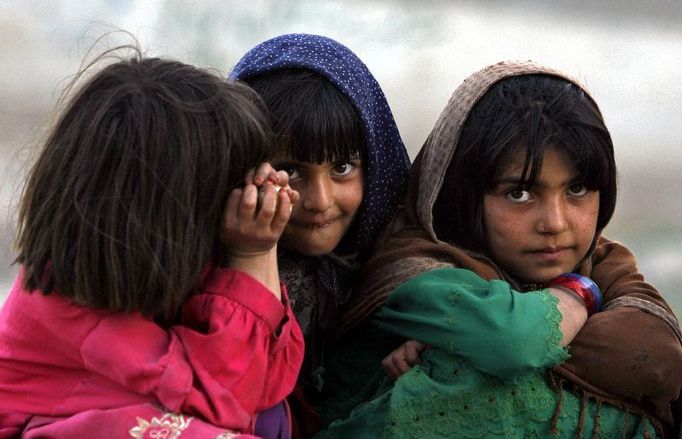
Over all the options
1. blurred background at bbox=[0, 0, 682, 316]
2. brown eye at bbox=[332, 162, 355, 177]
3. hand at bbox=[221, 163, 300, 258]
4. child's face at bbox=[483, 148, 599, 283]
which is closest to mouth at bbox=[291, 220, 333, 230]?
brown eye at bbox=[332, 162, 355, 177]

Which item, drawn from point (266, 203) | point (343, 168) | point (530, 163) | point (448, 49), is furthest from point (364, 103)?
point (448, 49)

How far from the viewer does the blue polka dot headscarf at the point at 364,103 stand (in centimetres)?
215

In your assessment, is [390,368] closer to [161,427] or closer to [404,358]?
[404,358]

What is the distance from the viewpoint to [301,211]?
209 cm

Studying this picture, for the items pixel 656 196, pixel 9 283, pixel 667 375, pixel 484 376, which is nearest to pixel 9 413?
pixel 484 376

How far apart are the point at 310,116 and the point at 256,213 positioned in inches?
13.1

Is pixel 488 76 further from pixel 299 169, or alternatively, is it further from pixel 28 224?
pixel 28 224

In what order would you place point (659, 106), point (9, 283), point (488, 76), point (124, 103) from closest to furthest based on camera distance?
point (124, 103) < point (488, 76) < point (9, 283) < point (659, 106)

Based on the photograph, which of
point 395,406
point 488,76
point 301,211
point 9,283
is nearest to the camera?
point 395,406

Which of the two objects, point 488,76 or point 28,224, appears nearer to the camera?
point 28,224

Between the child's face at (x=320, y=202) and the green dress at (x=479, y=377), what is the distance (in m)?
0.20

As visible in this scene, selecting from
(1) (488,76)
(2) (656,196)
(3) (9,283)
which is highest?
(1) (488,76)

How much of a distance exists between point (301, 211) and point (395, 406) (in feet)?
1.43

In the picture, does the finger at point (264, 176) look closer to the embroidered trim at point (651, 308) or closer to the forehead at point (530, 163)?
the forehead at point (530, 163)
